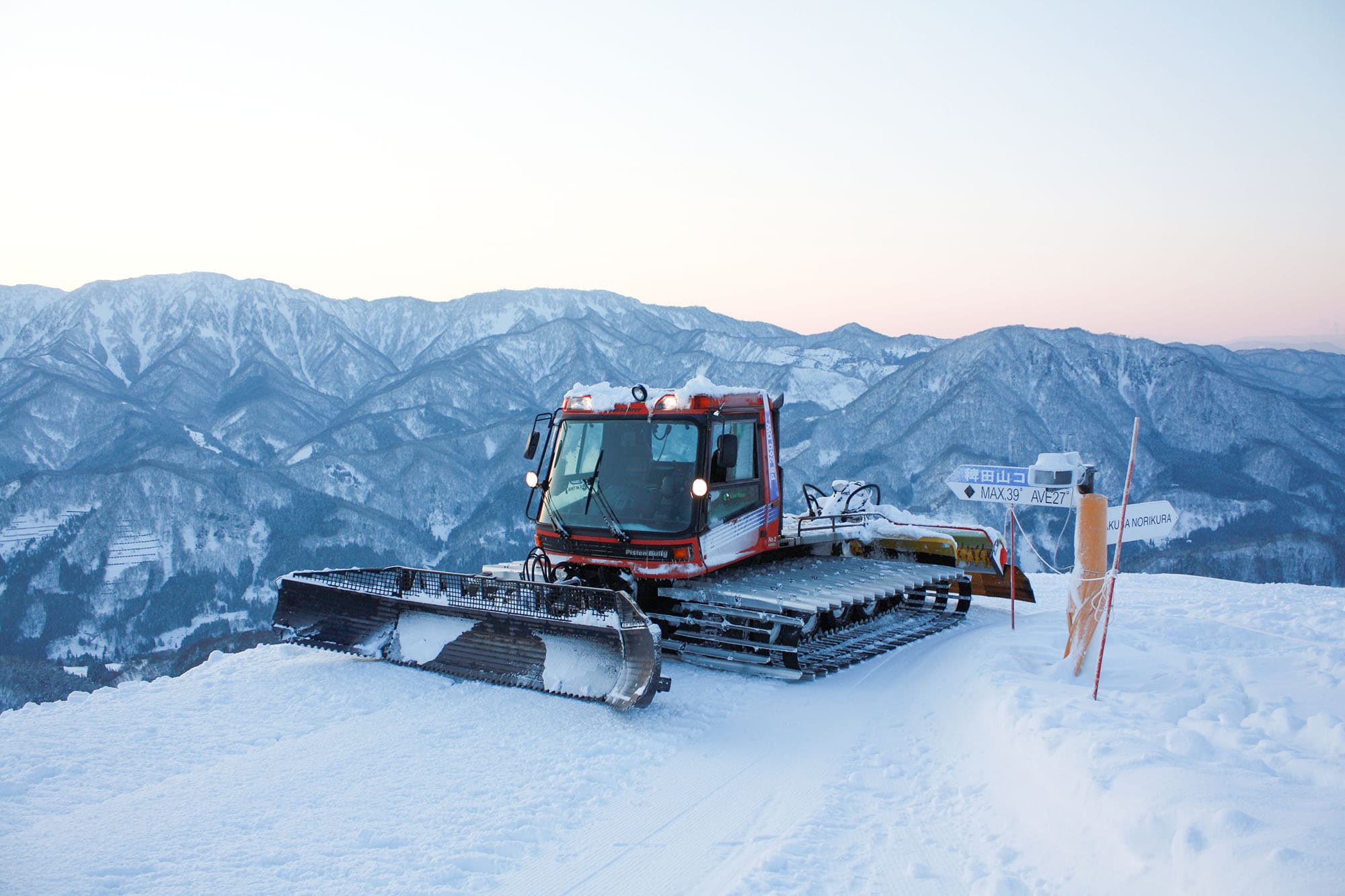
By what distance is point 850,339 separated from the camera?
18512cm

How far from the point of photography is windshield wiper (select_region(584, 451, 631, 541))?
25.9 feet

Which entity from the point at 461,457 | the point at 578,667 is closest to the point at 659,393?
the point at 578,667

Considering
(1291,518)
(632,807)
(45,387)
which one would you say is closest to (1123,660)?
(632,807)

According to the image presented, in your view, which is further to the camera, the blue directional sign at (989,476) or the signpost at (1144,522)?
the blue directional sign at (989,476)

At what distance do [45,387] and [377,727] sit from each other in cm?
17477

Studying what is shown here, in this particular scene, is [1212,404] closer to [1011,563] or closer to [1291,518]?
[1291,518]

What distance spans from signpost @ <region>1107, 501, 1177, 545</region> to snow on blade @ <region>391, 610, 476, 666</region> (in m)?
5.31

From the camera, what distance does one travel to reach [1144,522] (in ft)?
20.9

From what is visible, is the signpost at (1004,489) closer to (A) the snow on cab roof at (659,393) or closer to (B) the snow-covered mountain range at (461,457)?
(A) the snow on cab roof at (659,393)

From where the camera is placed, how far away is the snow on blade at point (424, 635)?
7.13 m

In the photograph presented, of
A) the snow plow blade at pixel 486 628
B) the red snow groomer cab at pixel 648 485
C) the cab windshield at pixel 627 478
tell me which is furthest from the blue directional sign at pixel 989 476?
the snow plow blade at pixel 486 628

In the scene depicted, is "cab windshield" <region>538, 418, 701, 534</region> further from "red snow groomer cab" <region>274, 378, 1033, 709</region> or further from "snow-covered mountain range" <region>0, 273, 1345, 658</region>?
"snow-covered mountain range" <region>0, 273, 1345, 658</region>

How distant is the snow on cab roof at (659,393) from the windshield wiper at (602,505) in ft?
1.88

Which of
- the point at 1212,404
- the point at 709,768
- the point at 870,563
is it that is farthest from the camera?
the point at 1212,404
